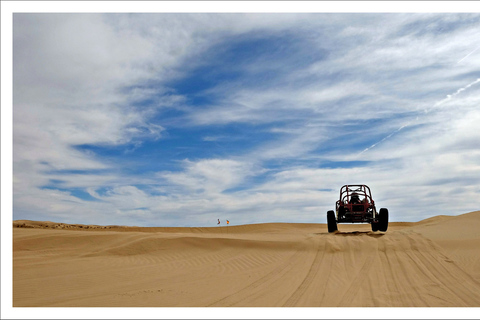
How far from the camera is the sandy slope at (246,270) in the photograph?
8125 mm

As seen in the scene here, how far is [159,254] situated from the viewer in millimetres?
14312

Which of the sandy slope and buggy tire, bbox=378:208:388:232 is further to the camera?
buggy tire, bbox=378:208:388:232

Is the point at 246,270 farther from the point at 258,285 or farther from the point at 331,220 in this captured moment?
the point at 331,220

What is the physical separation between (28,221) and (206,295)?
2120cm

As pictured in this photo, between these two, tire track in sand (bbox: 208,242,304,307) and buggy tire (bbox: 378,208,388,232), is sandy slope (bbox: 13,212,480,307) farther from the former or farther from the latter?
buggy tire (bbox: 378,208,388,232)

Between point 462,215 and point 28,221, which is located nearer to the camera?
point 462,215

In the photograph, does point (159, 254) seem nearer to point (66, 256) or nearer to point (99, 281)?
point (66, 256)

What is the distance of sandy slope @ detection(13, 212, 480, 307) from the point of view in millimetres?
8125

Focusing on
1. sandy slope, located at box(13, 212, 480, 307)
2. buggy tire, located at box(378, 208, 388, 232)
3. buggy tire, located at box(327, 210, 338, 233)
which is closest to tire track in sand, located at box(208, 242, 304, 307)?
sandy slope, located at box(13, 212, 480, 307)

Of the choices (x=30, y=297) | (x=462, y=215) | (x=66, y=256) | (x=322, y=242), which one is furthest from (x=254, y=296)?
(x=462, y=215)

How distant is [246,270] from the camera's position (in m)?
11.6

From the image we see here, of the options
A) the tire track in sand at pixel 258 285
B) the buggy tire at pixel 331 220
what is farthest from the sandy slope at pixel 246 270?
the buggy tire at pixel 331 220

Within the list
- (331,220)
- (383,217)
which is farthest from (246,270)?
(383,217)

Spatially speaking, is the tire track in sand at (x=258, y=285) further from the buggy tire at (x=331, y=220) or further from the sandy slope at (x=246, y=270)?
the buggy tire at (x=331, y=220)
